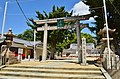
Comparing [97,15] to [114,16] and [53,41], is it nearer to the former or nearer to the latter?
[114,16]

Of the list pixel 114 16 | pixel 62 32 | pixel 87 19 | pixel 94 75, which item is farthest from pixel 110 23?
pixel 62 32

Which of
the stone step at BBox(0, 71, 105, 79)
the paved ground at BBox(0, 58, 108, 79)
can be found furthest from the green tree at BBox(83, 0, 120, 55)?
the stone step at BBox(0, 71, 105, 79)

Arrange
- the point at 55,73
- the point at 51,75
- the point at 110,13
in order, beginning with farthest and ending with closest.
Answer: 1. the point at 110,13
2. the point at 55,73
3. the point at 51,75

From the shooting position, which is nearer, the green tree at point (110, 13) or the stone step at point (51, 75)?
the stone step at point (51, 75)

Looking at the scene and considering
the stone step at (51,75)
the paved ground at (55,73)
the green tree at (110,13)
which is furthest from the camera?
the green tree at (110,13)

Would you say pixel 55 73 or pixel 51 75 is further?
pixel 55 73

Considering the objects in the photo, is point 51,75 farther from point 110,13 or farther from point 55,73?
point 110,13

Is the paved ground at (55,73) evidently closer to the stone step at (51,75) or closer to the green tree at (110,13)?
the stone step at (51,75)

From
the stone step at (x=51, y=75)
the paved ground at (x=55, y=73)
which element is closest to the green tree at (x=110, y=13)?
the paved ground at (x=55, y=73)

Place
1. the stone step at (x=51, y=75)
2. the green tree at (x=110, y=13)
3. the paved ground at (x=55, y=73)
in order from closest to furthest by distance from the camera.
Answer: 1. the stone step at (x=51, y=75)
2. the paved ground at (x=55, y=73)
3. the green tree at (x=110, y=13)

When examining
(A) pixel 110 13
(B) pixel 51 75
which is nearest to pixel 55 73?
(B) pixel 51 75

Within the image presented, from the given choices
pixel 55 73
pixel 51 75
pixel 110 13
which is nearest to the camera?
pixel 51 75

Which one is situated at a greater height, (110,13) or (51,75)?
(110,13)

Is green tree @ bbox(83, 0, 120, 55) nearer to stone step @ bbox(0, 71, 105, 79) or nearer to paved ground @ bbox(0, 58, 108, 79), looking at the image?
paved ground @ bbox(0, 58, 108, 79)
